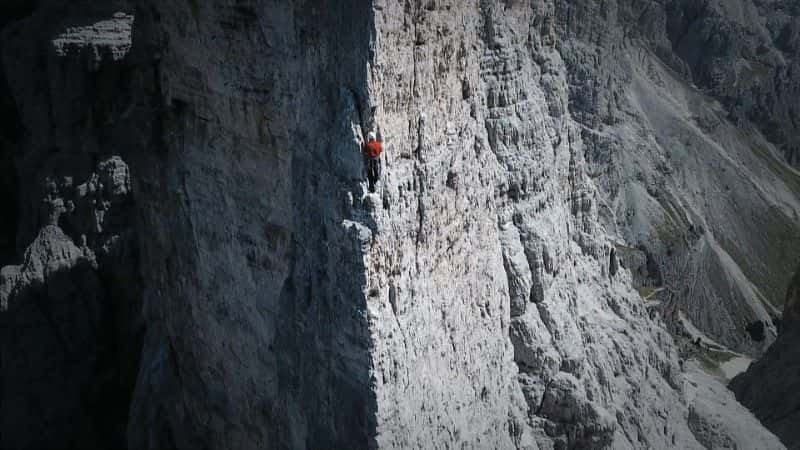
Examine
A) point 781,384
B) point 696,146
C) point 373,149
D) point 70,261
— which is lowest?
point 696,146

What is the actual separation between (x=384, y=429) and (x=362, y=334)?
1394mm

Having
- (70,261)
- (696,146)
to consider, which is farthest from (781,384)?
(696,146)

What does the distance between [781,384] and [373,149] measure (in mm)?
25096

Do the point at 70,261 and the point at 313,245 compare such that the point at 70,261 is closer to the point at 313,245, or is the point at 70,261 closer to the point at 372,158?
the point at 313,245

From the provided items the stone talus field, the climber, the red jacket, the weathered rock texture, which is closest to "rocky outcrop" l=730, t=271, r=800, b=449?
the weathered rock texture

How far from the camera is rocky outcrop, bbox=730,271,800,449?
25812 millimetres

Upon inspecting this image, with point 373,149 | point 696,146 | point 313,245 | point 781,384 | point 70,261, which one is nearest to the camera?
point 373,149

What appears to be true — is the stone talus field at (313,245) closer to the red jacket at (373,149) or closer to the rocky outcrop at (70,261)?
the rocky outcrop at (70,261)

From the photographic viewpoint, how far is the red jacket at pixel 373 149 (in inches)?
386

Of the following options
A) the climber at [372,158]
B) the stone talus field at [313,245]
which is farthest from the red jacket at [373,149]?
the stone talus field at [313,245]

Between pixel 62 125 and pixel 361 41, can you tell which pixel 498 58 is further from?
pixel 62 125

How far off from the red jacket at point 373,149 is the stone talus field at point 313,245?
7.7 inches

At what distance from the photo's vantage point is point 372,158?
988cm

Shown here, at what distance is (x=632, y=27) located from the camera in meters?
73.3
